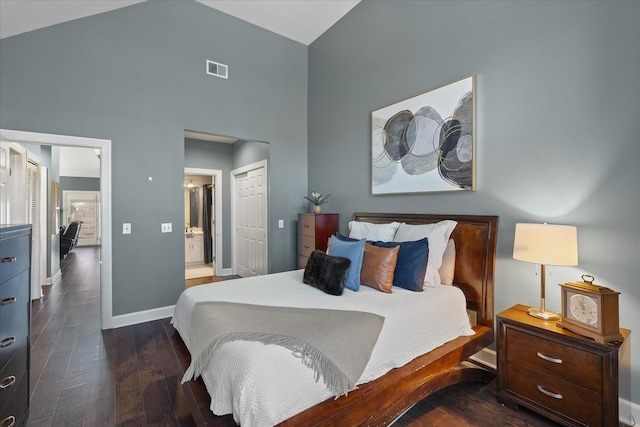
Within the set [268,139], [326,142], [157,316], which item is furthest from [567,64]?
Result: [157,316]

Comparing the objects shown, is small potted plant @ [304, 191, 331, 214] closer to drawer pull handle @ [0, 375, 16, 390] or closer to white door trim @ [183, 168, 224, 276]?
Result: white door trim @ [183, 168, 224, 276]

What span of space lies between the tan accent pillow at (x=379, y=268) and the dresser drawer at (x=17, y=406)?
7.04 ft

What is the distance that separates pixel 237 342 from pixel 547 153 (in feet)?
8.24

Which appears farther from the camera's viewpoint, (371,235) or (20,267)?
(371,235)

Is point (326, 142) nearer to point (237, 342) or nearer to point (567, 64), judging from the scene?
point (567, 64)

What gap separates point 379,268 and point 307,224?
1.87 m

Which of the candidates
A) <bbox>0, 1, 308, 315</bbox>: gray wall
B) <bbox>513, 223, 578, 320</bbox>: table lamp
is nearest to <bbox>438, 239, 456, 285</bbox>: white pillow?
<bbox>513, 223, 578, 320</bbox>: table lamp

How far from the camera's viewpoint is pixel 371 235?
10.00 ft

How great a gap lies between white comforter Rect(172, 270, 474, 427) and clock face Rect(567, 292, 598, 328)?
0.70m

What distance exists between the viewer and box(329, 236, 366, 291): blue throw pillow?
93.7 inches

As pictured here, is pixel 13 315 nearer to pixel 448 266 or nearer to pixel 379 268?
pixel 379 268

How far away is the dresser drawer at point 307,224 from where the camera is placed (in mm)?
3966

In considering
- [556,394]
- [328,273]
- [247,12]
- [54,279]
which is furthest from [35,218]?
[556,394]

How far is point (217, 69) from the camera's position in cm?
394
